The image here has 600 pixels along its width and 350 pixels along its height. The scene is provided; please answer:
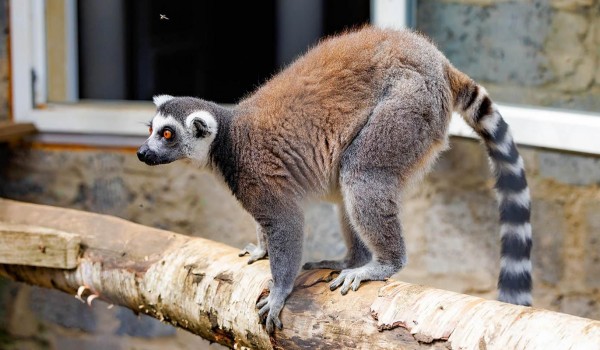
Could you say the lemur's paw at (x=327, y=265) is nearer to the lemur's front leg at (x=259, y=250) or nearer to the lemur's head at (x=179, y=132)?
the lemur's front leg at (x=259, y=250)

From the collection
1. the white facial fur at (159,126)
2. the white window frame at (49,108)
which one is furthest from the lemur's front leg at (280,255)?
the white window frame at (49,108)

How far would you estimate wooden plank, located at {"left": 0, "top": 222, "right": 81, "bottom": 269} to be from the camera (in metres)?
4.43

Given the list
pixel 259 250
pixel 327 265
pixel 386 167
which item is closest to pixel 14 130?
pixel 259 250

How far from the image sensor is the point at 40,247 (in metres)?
4.43

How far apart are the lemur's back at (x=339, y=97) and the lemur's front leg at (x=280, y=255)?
22 cm

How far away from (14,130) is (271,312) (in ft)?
10.7

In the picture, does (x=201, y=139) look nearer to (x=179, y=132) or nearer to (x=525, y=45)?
(x=179, y=132)

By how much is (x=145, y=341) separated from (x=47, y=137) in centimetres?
159

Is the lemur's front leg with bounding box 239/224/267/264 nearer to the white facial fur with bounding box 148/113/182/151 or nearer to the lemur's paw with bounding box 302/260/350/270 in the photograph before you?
Answer: the lemur's paw with bounding box 302/260/350/270

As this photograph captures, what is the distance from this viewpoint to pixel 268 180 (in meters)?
3.96

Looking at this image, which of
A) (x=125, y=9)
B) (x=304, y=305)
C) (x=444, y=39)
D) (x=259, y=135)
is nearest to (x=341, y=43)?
(x=259, y=135)

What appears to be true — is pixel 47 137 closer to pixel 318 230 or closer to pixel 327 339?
pixel 318 230

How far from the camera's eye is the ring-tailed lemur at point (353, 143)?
151 inches

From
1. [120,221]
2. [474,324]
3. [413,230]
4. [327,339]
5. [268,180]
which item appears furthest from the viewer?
[413,230]
